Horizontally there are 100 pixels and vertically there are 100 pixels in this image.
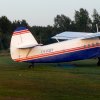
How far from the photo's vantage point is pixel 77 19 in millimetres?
108312

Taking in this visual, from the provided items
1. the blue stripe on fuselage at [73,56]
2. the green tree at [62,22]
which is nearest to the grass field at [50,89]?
the blue stripe on fuselage at [73,56]

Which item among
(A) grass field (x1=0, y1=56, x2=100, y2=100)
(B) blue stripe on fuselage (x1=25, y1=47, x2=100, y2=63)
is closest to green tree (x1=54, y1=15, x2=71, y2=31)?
(B) blue stripe on fuselage (x1=25, y1=47, x2=100, y2=63)

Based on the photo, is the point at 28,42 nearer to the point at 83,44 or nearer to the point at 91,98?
the point at 83,44

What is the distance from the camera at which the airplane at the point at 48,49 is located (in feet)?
83.4

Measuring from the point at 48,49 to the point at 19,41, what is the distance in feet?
5.90

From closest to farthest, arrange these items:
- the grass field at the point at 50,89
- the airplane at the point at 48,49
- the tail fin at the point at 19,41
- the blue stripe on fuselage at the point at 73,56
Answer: the grass field at the point at 50,89 < the tail fin at the point at 19,41 < the airplane at the point at 48,49 < the blue stripe on fuselage at the point at 73,56

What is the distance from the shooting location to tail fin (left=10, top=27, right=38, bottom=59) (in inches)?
997

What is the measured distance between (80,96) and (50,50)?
43.4ft

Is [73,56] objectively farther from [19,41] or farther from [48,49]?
[19,41]

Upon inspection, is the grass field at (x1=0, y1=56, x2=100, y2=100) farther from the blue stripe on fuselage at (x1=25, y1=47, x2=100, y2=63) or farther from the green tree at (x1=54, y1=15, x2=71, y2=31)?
the green tree at (x1=54, y1=15, x2=71, y2=31)

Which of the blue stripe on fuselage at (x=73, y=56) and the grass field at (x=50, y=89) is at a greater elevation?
the blue stripe on fuselage at (x=73, y=56)

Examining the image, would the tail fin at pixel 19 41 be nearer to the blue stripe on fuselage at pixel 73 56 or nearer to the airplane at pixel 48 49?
the airplane at pixel 48 49

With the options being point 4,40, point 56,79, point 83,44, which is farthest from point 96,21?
point 56,79

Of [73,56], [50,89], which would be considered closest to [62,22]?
[73,56]
